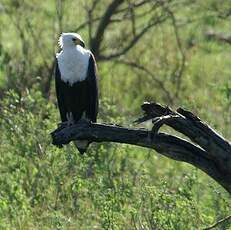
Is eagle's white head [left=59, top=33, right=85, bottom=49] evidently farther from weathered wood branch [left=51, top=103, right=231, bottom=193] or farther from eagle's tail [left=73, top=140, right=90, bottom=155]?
weathered wood branch [left=51, top=103, right=231, bottom=193]

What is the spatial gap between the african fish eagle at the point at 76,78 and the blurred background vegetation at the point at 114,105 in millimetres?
581

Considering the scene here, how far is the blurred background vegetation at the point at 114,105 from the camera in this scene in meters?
8.38

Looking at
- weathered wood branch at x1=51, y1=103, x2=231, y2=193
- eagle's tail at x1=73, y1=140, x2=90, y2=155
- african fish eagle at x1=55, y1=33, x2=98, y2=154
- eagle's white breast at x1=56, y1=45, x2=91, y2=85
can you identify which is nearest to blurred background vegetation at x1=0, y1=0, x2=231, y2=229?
eagle's tail at x1=73, y1=140, x2=90, y2=155

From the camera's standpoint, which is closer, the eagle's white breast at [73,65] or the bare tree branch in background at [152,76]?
the eagle's white breast at [73,65]

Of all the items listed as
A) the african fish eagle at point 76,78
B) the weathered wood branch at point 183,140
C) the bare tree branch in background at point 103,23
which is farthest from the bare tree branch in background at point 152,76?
the weathered wood branch at point 183,140

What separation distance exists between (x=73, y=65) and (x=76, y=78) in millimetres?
117

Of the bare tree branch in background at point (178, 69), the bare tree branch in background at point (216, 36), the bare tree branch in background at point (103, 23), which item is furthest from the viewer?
the bare tree branch in background at point (216, 36)

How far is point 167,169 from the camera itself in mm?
11219

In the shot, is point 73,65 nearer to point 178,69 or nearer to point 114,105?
point 114,105

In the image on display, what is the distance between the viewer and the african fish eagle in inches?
324

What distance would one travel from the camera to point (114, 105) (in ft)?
36.0

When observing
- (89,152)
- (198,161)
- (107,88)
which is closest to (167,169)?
(89,152)

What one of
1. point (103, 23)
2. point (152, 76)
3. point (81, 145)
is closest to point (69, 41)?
point (81, 145)

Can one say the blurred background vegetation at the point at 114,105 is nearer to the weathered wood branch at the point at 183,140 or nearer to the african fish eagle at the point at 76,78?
the african fish eagle at the point at 76,78
